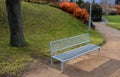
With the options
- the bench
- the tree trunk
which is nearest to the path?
the bench

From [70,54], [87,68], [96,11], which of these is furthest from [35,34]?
[96,11]

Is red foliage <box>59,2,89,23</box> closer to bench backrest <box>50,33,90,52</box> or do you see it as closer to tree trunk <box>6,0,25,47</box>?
bench backrest <box>50,33,90,52</box>

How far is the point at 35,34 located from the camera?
11008 millimetres

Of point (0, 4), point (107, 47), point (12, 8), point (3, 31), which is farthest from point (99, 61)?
point (0, 4)

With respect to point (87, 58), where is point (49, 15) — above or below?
above

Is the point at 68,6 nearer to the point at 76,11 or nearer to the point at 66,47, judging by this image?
the point at 76,11

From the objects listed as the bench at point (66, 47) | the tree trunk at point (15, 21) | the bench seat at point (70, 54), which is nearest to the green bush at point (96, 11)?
the bench at point (66, 47)

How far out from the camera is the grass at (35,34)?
693 cm

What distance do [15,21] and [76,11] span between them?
8213mm

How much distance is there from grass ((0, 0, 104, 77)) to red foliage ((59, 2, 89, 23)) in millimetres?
791

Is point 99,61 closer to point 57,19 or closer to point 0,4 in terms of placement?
point 57,19

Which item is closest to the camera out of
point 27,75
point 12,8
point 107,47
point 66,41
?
point 27,75

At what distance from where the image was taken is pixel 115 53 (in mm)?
8992

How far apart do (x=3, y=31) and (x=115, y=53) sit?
5.27 meters
